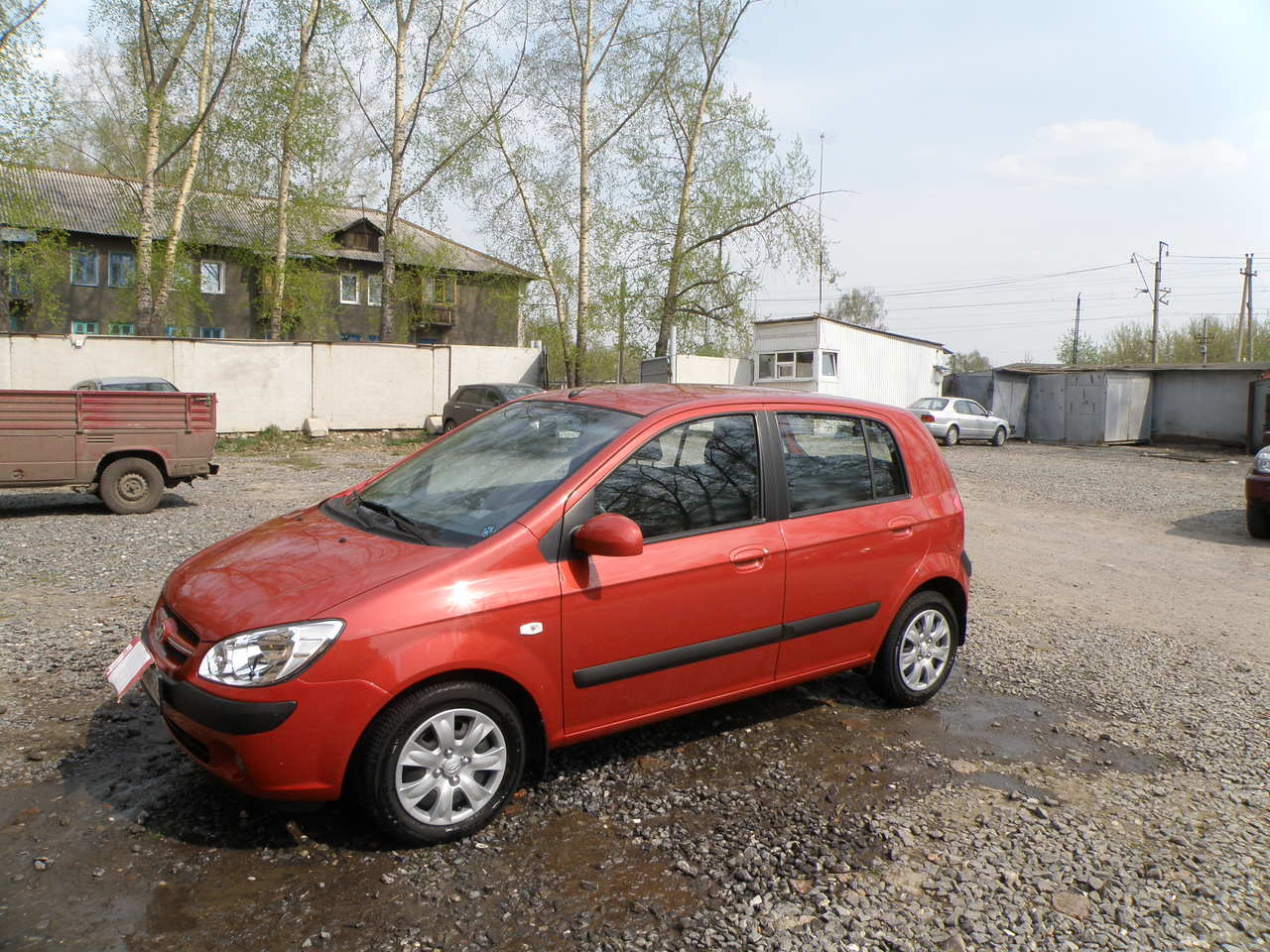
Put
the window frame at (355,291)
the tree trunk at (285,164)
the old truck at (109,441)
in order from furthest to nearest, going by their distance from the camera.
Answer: the window frame at (355,291) < the tree trunk at (285,164) < the old truck at (109,441)

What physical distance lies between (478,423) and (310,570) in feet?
4.91

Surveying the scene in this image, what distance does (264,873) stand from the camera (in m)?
3.00

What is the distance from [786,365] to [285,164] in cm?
1661

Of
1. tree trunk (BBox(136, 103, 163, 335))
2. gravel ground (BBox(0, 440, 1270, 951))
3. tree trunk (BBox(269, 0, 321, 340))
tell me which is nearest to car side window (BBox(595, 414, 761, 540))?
gravel ground (BBox(0, 440, 1270, 951))

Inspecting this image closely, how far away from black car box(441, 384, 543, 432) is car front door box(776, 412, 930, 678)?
17119 mm

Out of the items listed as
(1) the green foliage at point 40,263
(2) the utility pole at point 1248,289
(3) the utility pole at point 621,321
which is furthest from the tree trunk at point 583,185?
(2) the utility pole at point 1248,289

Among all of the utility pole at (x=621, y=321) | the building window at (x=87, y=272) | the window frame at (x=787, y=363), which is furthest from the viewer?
the building window at (x=87, y=272)

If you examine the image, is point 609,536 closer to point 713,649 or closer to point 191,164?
point 713,649

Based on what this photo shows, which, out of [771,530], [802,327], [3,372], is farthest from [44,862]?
[802,327]

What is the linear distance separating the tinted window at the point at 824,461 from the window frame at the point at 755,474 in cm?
Answer: 12

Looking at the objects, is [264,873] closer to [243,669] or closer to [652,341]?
[243,669]

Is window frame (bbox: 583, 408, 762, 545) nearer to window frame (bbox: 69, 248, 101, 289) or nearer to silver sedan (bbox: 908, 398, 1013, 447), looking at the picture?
silver sedan (bbox: 908, 398, 1013, 447)

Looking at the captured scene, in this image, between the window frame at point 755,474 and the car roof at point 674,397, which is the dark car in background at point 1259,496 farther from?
the window frame at point 755,474

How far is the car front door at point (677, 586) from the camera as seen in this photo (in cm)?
346
